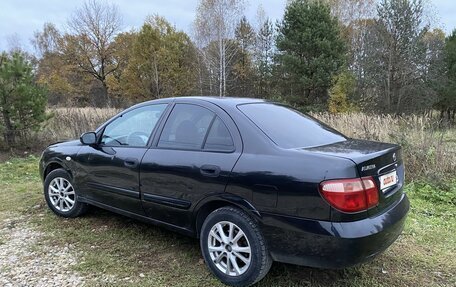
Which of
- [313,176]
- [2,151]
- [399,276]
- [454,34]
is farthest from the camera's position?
[454,34]

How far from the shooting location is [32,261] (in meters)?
3.68

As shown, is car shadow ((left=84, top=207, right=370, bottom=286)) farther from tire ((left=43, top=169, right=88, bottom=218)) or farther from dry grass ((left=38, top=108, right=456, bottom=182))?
dry grass ((left=38, top=108, right=456, bottom=182))

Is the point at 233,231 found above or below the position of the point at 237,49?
below

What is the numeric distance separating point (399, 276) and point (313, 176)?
1503mm

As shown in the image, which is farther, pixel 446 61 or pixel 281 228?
pixel 446 61

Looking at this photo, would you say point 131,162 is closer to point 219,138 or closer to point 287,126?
point 219,138

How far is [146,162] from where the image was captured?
3633 millimetres

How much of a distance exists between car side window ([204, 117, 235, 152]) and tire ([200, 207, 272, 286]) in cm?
51

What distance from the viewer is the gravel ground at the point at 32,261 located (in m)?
3.29

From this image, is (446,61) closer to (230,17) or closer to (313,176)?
(230,17)

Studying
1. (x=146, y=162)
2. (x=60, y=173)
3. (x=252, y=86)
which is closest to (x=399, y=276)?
(x=146, y=162)

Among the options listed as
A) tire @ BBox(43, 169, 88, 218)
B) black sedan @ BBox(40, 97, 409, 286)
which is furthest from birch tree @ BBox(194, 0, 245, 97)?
black sedan @ BBox(40, 97, 409, 286)

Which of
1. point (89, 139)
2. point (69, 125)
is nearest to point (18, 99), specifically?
point (69, 125)

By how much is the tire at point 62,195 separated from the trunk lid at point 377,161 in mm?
3168
